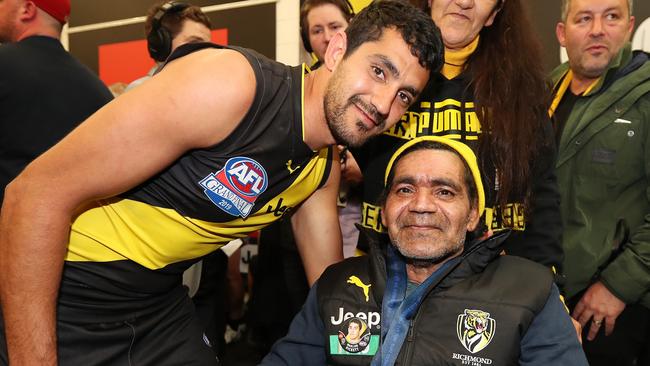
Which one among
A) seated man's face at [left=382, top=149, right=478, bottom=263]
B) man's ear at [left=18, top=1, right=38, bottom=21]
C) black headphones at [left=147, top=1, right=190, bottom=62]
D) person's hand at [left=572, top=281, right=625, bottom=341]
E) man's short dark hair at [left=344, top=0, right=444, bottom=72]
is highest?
man's short dark hair at [left=344, top=0, right=444, bottom=72]

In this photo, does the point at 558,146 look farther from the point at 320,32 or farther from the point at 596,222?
the point at 320,32

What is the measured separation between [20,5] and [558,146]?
7.76 feet

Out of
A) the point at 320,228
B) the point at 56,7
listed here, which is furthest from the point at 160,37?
the point at 320,228

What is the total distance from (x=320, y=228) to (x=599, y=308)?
1190 mm

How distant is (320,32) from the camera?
2.91 metres

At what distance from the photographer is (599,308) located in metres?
2.37

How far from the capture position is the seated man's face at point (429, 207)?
1893 mm

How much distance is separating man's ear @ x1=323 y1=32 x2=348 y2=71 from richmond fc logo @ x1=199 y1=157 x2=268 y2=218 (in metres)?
0.39

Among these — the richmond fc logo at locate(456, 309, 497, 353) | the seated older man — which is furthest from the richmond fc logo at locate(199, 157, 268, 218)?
the richmond fc logo at locate(456, 309, 497, 353)

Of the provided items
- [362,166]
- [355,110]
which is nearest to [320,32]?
[362,166]

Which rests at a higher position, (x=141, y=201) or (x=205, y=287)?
(x=141, y=201)

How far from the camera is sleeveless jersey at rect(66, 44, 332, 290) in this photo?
58.2 inches

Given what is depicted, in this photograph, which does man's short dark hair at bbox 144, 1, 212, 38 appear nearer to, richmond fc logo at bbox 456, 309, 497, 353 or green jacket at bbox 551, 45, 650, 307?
green jacket at bbox 551, 45, 650, 307

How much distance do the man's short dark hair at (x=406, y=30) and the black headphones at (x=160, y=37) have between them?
59.8 inches
